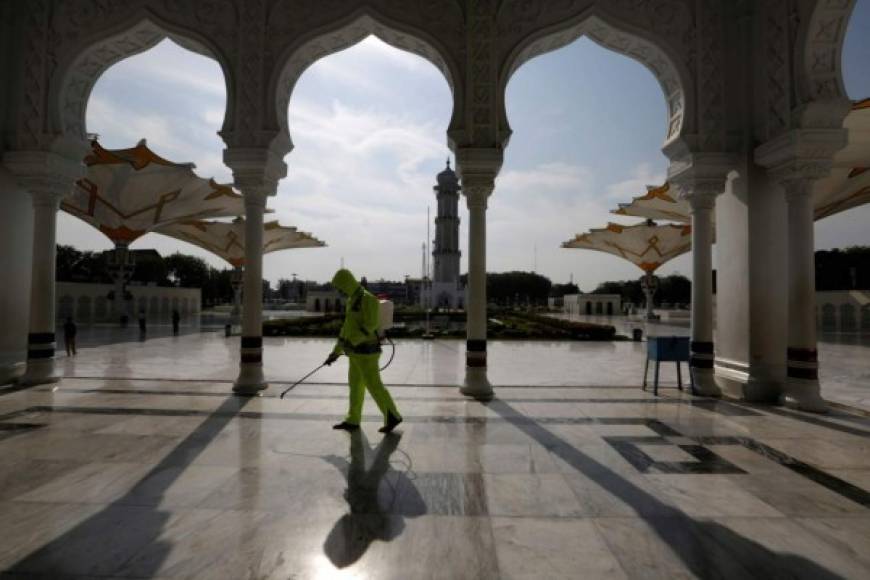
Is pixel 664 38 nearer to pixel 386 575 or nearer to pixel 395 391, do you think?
pixel 395 391

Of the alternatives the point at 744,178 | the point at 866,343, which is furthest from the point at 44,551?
the point at 866,343

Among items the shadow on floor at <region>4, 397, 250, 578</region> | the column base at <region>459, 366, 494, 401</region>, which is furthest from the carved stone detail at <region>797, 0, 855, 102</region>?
the shadow on floor at <region>4, 397, 250, 578</region>

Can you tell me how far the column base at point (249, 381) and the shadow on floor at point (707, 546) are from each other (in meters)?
4.64

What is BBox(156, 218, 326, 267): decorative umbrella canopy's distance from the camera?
2972 cm

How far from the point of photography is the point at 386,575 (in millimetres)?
2201

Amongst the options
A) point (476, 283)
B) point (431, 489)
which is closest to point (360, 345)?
point (431, 489)

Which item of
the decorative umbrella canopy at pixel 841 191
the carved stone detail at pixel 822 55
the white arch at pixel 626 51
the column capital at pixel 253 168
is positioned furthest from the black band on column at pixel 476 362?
the decorative umbrella canopy at pixel 841 191

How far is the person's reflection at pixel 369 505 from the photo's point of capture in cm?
246

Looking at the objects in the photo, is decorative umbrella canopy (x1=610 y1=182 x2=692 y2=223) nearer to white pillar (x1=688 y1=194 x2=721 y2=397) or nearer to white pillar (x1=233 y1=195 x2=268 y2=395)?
white pillar (x1=688 y1=194 x2=721 y2=397)

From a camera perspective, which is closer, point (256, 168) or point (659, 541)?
point (659, 541)

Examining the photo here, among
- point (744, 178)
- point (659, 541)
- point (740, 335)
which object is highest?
point (744, 178)

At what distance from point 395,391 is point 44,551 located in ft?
14.8

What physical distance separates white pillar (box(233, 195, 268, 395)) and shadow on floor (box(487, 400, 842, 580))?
478 centimetres

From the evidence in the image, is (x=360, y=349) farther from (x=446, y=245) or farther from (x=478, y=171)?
(x=446, y=245)
